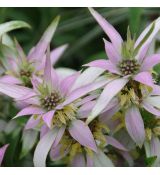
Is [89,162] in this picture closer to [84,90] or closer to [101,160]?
[101,160]

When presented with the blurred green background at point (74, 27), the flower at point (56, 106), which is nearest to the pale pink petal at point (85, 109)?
the flower at point (56, 106)

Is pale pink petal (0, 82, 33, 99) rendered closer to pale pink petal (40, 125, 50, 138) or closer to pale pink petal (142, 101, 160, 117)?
pale pink petal (40, 125, 50, 138)

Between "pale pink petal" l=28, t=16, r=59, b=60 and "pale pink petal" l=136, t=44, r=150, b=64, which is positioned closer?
"pale pink petal" l=136, t=44, r=150, b=64

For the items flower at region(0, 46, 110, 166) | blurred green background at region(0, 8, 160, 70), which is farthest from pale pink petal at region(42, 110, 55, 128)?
blurred green background at region(0, 8, 160, 70)

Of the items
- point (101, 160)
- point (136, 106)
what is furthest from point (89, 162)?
point (136, 106)

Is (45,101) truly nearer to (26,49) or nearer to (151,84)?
(151,84)

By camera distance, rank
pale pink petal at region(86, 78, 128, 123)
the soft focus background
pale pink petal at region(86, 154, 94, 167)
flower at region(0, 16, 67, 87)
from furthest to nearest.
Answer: the soft focus background < flower at region(0, 16, 67, 87) < pale pink petal at region(86, 154, 94, 167) < pale pink petal at region(86, 78, 128, 123)
